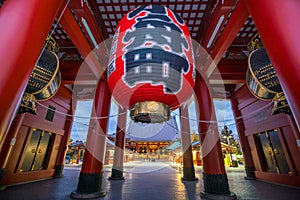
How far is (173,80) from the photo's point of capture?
142 centimetres

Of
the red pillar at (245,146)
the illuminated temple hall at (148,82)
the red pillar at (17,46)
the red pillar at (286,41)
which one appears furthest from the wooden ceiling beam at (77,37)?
the red pillar at (245,146)

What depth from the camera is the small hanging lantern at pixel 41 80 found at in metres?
2.57

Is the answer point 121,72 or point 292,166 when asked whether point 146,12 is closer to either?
point 121,72

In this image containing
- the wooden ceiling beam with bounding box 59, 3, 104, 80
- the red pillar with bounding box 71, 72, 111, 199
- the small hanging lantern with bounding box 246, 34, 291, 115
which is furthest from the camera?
the red pillar with bounding box 71, 72, 111, 199

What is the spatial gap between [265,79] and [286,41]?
157 cm

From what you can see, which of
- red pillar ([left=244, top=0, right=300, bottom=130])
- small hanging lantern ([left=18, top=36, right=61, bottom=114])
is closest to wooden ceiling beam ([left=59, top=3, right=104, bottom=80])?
small hanging lantern ([left=18, top=36, right=61, bottom=114])

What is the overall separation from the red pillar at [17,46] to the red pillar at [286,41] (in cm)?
214

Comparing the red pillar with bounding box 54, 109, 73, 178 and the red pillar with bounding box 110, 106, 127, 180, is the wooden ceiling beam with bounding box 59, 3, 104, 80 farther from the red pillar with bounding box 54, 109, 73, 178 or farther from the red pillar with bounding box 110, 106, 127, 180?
the red pillar with bounding box 54, 109, 73, 178

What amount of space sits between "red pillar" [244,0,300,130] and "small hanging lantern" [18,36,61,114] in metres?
2.97

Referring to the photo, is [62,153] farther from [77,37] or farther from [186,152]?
[77,37]

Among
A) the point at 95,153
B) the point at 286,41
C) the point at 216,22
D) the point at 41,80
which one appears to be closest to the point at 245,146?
the point at 216,22

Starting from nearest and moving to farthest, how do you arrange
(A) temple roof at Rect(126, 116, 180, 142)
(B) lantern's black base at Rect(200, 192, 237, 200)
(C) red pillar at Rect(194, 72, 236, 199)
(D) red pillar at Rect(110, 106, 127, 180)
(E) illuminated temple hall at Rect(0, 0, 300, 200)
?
1. (E) illuminated temple hall at Rect(0, 0, 300, 200)
2. (B) lantern's black base at Rect(200, 192, 237, 200)
3. (C) red pillar at Rect(194, 72, 236, 199)
4. (D) red pillar at Rect(110, 106, 127, 180)
5. (A) temple roof at Rect(126, 116, 180, 142)

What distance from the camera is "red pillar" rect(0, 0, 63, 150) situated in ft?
3.87

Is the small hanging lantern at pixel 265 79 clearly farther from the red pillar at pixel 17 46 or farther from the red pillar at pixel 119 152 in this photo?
the red pillar at pixel 119 152
